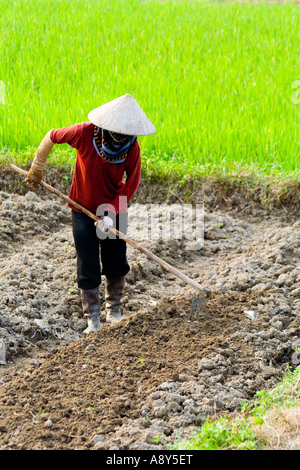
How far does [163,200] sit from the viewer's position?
17.4 ft

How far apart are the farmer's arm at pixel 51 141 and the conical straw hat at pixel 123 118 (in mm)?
165

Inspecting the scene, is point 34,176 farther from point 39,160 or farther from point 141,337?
point 141,337

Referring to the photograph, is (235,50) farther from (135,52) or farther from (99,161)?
(99,161)

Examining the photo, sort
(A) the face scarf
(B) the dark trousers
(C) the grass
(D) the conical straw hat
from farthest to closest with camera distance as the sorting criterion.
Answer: (B) the dark trousers < (A) the face scarf < (D) the conical straw hat < (C) the grass

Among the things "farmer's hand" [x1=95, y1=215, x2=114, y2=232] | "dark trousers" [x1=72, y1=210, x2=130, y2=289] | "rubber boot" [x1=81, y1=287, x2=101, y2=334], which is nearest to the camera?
"farmer's hand" [x1=95, y1=215, x2=114, y2=232]

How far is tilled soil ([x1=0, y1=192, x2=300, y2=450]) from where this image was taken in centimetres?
284

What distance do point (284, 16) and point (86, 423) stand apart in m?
8.55

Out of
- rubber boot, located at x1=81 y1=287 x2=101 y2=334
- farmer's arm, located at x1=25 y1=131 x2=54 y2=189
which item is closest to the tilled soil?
rubber boot, located at x1=81 y1=287 x2=101 y2=334

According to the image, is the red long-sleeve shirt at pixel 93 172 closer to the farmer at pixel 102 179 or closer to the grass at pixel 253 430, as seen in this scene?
the farmer at pixel 102 179

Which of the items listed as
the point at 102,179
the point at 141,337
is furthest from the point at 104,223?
the point at 141,337

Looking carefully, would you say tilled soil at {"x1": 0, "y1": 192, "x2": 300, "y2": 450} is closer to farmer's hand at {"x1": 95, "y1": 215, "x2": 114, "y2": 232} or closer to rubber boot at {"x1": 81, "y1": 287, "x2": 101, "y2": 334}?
rubber boot at {"x1": 81, "y1": 287, "x2": 101, "y2": 334}

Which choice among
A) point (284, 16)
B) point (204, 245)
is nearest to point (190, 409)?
point (204, 245)

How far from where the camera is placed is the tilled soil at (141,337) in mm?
2836

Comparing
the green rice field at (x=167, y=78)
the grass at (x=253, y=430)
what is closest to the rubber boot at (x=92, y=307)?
the grass at (x=253, y=430)
